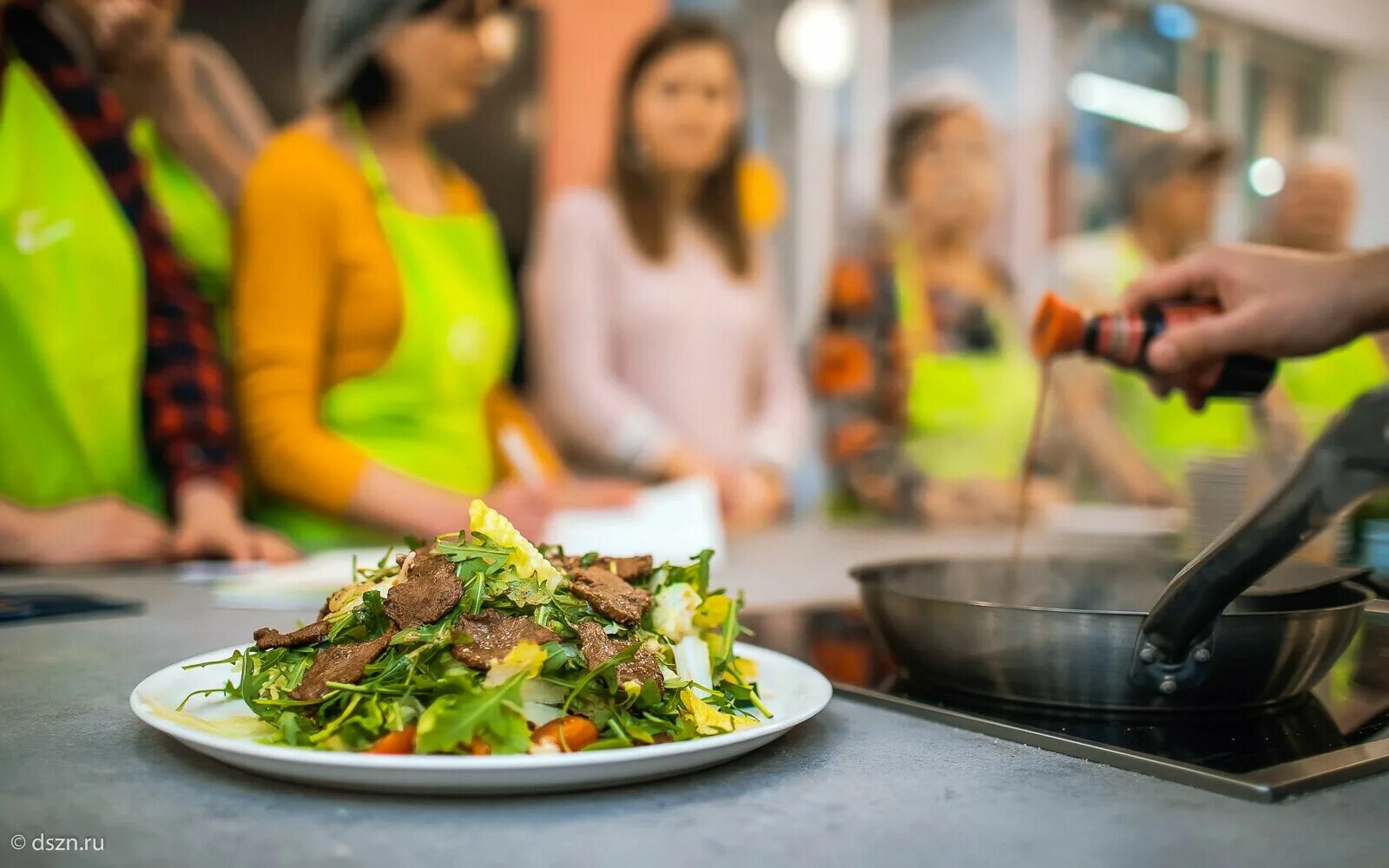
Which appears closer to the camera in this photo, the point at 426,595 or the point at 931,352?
the point at 426,595

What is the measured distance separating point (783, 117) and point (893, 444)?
122 cm

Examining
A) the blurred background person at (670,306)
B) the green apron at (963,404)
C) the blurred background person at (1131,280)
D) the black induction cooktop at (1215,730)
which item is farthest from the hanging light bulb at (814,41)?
the black induction cooktop at (1215,730)

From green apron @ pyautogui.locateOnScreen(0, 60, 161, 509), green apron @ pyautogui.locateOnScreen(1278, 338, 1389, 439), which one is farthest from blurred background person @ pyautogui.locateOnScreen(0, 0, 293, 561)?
green apron @ pyautogui.locateOnScreen(1278, 338, 1389, 439)

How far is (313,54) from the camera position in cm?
210

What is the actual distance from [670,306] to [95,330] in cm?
125

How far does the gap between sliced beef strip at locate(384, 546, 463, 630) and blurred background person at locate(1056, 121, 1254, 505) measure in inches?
75.4

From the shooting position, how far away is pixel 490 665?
53cm

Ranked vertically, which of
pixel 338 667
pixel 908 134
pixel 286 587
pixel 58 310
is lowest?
pixel 286 587

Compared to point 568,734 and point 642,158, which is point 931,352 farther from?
point 568,734

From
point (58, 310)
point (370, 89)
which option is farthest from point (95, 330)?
point (370, 89)

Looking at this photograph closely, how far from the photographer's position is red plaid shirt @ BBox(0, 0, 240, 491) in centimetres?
171

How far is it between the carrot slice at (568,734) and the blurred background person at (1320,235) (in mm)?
925

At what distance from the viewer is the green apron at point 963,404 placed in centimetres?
277

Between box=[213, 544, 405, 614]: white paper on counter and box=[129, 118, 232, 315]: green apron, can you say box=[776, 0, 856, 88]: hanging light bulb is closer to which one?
box=[129, 118, 232, 315]: green apron
